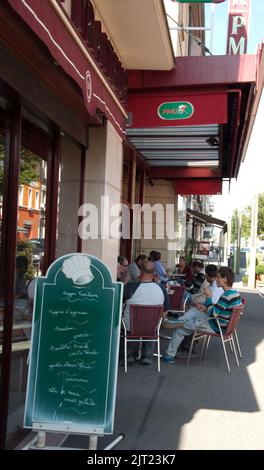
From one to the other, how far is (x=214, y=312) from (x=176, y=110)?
2730mm

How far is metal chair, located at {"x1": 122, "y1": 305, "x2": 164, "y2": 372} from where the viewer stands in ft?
21.8

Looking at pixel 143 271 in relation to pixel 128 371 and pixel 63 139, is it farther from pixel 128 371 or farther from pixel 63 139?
pixel 63 139

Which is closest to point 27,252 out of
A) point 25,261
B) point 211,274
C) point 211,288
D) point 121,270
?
point 25,261

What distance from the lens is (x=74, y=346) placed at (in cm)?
374

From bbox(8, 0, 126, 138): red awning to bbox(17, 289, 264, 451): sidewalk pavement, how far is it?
2709mm

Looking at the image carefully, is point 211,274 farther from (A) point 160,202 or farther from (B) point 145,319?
(A) point 160,202

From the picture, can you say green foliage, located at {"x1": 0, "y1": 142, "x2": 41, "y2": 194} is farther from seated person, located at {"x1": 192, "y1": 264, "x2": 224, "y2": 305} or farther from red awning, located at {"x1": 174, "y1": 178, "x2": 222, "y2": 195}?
red awning, located at {"x1": 174, "y1": 178, "x2": 222, "y2": 195}

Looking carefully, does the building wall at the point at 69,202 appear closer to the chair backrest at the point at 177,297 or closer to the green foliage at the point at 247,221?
the chair backrest at the point at 177,297

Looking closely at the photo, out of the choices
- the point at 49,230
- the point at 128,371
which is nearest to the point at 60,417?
the point at 49,230

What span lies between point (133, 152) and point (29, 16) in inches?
309

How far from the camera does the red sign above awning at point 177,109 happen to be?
7.09 metres

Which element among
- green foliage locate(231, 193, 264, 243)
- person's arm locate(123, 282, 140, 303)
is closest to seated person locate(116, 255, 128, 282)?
person's arm locate(123, 282, 140, 303)

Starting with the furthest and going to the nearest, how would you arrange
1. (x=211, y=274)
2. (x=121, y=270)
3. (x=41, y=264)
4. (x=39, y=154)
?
(x=121, y=270), (x=211, y=274), (x=41, y=264), (x=39, y=154)

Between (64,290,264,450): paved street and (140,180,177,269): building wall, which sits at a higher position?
(140,180,177,269): building wall
